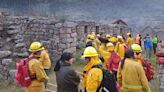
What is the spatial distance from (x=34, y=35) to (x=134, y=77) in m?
9.70

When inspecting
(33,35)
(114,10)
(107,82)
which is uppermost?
(114,10)

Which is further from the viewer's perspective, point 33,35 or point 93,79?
point 33,35

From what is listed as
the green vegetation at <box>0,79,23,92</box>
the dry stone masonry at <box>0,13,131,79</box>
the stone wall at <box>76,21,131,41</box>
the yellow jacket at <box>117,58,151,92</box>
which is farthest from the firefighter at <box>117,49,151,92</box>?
the stone wall at <box>76,21,131,41</box>

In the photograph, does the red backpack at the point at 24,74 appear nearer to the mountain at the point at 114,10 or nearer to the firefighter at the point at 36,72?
the firefighter at the point at 36,72

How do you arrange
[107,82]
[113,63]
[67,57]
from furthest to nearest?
[113,63]
[67,57]
[107,82]

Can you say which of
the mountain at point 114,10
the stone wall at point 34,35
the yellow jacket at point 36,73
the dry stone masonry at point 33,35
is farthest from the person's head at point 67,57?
the mountain at point 114,10

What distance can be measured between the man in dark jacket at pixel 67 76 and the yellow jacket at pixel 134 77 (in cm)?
91

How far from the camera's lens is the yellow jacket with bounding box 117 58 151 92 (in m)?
6.75

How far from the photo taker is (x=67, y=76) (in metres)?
6.68

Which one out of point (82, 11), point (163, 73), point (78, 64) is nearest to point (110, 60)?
point (163, 73)

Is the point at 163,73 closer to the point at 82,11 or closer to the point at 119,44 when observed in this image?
the point at 119,44

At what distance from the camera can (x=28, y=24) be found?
16031 millimetres

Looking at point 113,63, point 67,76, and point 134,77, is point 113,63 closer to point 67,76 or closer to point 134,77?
point 134,77

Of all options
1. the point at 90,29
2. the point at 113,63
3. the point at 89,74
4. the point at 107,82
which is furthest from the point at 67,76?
the point at 90,29
